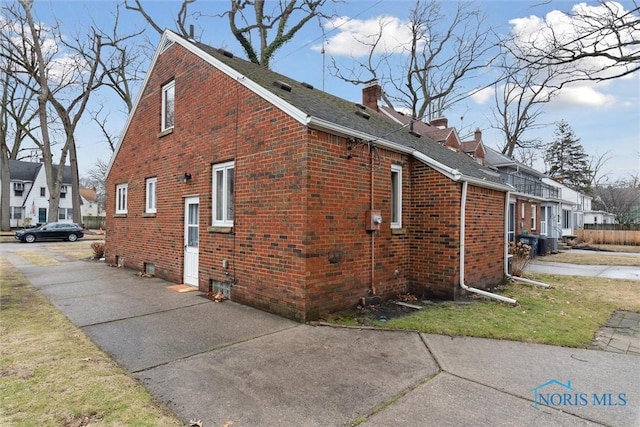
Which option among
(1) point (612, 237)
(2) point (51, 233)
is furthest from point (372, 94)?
(2) point (51, 233)

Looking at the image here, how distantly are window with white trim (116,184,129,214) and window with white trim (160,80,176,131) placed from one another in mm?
3357

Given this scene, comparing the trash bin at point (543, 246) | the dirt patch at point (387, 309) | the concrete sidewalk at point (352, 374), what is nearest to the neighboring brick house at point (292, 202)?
the dirt patch at point (387, 309)

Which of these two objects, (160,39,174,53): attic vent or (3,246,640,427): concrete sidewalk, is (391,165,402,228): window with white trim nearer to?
(3,246,640,427): concrete sidewalk

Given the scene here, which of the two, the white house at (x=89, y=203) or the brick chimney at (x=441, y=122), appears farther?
the white house at (x=89, y=203)

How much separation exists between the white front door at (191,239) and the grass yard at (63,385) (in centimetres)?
323

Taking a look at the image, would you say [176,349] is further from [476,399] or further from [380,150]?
[380,150]

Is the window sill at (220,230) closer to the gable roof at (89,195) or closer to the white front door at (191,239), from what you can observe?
the white front door at (191,239)

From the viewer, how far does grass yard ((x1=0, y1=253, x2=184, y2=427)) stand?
117 inches

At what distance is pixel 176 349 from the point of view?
4.57 m

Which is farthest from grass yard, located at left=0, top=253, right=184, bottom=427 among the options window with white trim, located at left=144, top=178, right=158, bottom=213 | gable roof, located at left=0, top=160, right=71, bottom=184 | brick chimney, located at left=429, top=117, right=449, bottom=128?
gable roof, located at left=0, top=160, right=71, bottom=184

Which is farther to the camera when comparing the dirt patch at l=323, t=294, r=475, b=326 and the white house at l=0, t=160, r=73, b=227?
the white house at l=0, t=160, r=73, b=227

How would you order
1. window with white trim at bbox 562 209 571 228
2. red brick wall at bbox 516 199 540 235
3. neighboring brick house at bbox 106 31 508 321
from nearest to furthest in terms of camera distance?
neighboring brick house at bbox 106 31 508 321
red brick wall at bbox 516 199 540 235
window with white trim at bbox 562 209 571 228

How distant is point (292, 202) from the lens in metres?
6.00

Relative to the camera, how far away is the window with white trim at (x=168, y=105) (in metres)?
9.96
